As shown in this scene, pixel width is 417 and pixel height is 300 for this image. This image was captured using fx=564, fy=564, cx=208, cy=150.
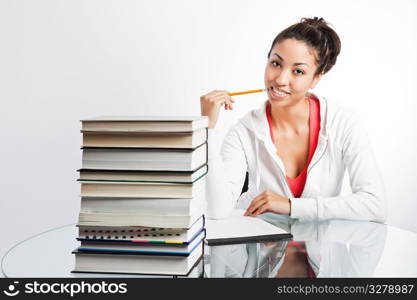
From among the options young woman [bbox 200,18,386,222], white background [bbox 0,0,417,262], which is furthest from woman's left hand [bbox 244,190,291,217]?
white background [bbox 0,0,417,262]

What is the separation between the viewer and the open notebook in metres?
1.37

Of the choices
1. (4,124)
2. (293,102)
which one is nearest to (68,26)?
(4,124)

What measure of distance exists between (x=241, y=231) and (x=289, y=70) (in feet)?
2.71

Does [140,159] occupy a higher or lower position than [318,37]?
lower

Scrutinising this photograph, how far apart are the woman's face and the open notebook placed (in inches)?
26.0

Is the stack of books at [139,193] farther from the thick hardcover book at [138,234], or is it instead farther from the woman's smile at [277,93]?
the woman's smile at [277,93]

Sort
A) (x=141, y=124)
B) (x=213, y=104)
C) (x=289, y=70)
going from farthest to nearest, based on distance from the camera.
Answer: (x=289, y=70), (x=213, y=104), (x=141, y=124)

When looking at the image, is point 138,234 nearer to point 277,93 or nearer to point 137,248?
point 137,248

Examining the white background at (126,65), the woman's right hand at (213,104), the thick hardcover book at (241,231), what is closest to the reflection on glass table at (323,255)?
the thick hardcover book at (241,231)

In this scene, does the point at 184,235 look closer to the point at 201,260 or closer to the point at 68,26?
the point at 201,260

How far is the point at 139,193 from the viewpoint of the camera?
1.02m

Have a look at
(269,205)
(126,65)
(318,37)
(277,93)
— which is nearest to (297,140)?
(277,93)

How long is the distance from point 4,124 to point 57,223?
0.68m

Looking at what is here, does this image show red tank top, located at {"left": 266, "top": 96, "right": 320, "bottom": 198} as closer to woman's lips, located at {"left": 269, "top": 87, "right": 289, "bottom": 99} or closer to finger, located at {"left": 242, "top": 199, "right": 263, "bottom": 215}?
woman's lips, located at {"left": 269, "top": 87, "right": 289, "bottom": 99}
